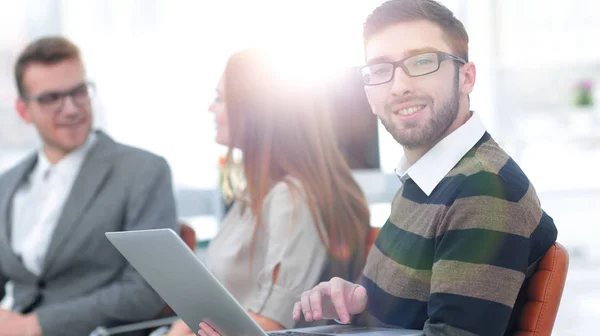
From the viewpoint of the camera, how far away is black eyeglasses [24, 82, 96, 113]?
1.70 metres

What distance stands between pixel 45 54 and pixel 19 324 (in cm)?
57

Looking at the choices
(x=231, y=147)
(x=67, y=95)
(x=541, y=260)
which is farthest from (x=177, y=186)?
(x=541, y=260)

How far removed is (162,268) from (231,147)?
0.46 metres

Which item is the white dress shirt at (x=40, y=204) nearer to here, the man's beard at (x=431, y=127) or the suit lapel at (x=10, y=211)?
the suit lapel at (x=10, y=211)

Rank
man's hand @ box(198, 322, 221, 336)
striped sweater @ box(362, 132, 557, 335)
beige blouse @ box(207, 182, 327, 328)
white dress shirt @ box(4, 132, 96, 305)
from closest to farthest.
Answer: striped sweater @ box(362, 132, 557, 335) < man's hand @ box(198, 322, 221, 336) < beige blouse @ box(207, 182, 327, 328) < white dress shirt @ box(4, 132, 96, 305)

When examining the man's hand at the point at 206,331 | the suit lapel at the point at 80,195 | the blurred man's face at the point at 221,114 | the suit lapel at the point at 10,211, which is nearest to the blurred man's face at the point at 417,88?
the man's hand at the point at 206,331

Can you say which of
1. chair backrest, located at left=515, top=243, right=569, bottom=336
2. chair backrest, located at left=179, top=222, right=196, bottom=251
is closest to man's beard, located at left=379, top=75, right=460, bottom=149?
chair backrest, located at left=515, top=243, right=569, bottom=336

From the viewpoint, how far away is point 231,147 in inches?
53.3

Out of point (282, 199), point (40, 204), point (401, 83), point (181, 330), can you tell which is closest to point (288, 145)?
point (282, 199)

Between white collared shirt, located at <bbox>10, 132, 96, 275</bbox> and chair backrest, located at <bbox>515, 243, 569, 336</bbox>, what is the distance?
1113 mm

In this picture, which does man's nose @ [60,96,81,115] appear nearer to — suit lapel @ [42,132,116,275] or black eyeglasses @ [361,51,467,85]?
suit lapel @ [42,132,116,275]

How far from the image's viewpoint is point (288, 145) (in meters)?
1.30

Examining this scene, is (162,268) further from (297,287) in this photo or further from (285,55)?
(285,55)

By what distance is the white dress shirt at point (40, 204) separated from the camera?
167 cm
